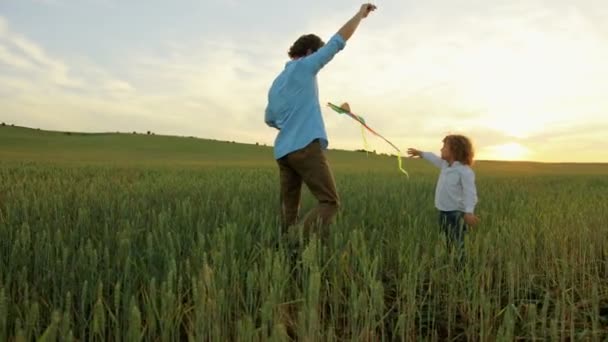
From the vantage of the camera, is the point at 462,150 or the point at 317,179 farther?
the point at 462,150

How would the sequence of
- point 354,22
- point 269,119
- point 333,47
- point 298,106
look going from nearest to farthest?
point 333,47
point 354,22
point 298,106
point 269,119

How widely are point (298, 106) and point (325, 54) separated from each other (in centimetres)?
53

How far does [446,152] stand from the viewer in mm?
5410

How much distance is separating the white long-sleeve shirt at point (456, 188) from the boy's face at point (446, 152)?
0.26 feet

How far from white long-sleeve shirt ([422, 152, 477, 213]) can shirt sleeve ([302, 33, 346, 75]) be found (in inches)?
63.7

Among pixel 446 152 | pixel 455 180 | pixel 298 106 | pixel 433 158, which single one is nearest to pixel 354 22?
pixel 298 106

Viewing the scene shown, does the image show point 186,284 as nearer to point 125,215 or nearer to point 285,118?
point 285,118

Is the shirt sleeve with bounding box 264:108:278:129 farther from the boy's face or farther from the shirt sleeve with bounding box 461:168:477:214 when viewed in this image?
the shirt sleeve with bounding box 461:168:477:214

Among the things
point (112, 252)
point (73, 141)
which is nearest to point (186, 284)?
point (112, 252)

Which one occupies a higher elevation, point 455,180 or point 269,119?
point 269,119

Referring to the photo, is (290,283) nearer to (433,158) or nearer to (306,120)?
(306,120)

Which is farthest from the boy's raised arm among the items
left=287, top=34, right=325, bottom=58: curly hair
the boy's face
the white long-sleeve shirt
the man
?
the white long-sleeve shirt

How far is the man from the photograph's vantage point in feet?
→ 16.1

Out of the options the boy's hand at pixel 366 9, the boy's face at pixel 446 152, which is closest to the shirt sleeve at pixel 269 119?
the boy's hand at pixel 366 9
